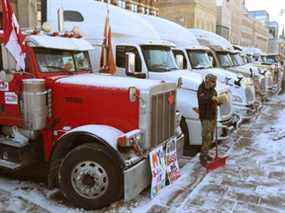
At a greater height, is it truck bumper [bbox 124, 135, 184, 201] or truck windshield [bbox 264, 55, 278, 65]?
truck windshield [bbox 264, 55, 278, 65]

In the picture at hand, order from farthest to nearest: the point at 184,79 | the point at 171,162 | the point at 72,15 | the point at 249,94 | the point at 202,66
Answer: the point at 202,66
the point at 249,94
the point at 72,15
the point at 184,79
the point at 171,162

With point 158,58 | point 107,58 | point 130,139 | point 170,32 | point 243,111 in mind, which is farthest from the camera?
point 170,32

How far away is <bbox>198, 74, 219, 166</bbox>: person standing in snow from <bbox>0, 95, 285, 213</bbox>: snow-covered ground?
449mm

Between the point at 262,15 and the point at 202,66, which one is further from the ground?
the point at 262,15

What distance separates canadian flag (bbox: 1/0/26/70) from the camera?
18.6 feet

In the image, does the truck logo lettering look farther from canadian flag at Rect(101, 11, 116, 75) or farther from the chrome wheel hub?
canadian flag at Rect(101, 11, 116, 75)

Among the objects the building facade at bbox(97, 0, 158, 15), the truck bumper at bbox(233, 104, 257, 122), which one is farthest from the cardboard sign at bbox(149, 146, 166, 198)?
the building facade at bbox(97, 0, 158, 15)

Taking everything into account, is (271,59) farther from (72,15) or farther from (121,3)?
(72,15)

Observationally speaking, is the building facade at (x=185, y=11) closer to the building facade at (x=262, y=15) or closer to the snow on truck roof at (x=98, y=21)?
the snow on truck roof at (x=98, y=21)

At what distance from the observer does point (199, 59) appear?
12070mm

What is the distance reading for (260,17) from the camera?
351 feet

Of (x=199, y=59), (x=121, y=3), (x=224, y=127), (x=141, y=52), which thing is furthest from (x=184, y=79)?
(x=121, y=3)

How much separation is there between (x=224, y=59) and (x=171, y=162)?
10.4 m

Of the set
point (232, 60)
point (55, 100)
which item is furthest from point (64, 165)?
point (232, 60)
